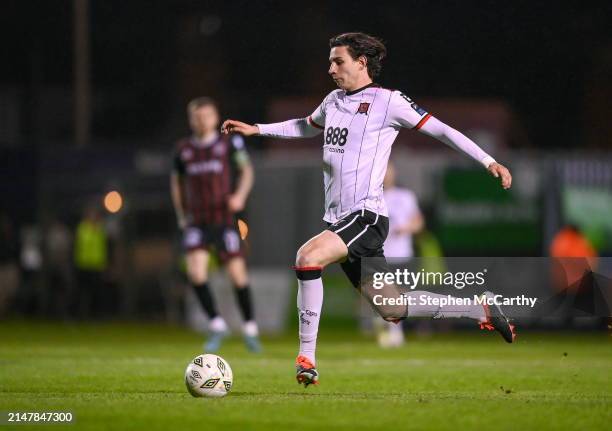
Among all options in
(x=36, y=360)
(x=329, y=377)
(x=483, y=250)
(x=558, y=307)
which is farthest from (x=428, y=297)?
(x=483, y=250)

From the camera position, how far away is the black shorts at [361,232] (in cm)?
838

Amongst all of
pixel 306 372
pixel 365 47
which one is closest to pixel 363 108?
pixel 365 47

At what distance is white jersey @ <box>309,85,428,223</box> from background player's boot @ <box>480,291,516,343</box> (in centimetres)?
98

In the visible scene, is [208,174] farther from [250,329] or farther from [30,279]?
[30,279]

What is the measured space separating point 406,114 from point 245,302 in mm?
5646

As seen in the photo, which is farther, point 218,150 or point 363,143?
point 218,150

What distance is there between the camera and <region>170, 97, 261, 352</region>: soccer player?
13492 mm

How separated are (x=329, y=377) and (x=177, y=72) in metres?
30.7

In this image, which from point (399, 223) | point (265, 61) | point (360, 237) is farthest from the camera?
point (265, 61)

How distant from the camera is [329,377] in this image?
10.0 meters

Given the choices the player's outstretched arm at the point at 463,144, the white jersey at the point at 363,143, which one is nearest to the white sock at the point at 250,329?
the white jersey at the point at 363,143

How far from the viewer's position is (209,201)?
13.7 m

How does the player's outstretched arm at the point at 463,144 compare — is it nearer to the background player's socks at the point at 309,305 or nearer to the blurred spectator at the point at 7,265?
the background player's socks at the point at 309,305

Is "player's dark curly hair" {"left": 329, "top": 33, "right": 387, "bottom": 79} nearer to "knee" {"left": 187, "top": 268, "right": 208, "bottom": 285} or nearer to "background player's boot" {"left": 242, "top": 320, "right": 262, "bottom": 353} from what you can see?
"knee" {"left": 187, "top": 268, "right": 208, "bottom": 285}
